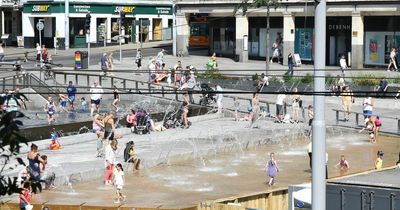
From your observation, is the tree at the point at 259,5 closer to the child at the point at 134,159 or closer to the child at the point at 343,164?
the child at the point at 343,164

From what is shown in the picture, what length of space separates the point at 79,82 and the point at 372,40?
18.0 meters

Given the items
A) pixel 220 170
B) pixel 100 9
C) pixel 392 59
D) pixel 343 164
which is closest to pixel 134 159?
pixel 220 170

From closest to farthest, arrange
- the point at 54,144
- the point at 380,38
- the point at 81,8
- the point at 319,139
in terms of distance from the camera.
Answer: the point at 319,139 → the point at 54,144 → the point at 380,38 → the point at 81,8

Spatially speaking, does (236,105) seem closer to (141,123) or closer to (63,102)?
(141,123)

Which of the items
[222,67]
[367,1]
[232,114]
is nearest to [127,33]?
[222,67]

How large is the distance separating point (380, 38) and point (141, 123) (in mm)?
24287

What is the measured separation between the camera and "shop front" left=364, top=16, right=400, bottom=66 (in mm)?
54438

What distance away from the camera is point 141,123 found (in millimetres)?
34312

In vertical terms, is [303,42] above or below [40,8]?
below

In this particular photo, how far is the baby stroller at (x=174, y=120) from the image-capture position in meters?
35.8

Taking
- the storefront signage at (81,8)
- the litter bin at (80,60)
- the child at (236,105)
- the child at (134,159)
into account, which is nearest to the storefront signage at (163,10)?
the storefront signage at (81,8)

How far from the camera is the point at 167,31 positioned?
8062 centimetres

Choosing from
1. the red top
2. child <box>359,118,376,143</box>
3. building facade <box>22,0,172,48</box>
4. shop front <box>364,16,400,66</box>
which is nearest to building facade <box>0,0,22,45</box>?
building facade <box>22,0,172,48</box>

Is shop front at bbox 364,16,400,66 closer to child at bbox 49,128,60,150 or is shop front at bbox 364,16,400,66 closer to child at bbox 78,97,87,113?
child at bbox 78,97,87,113
